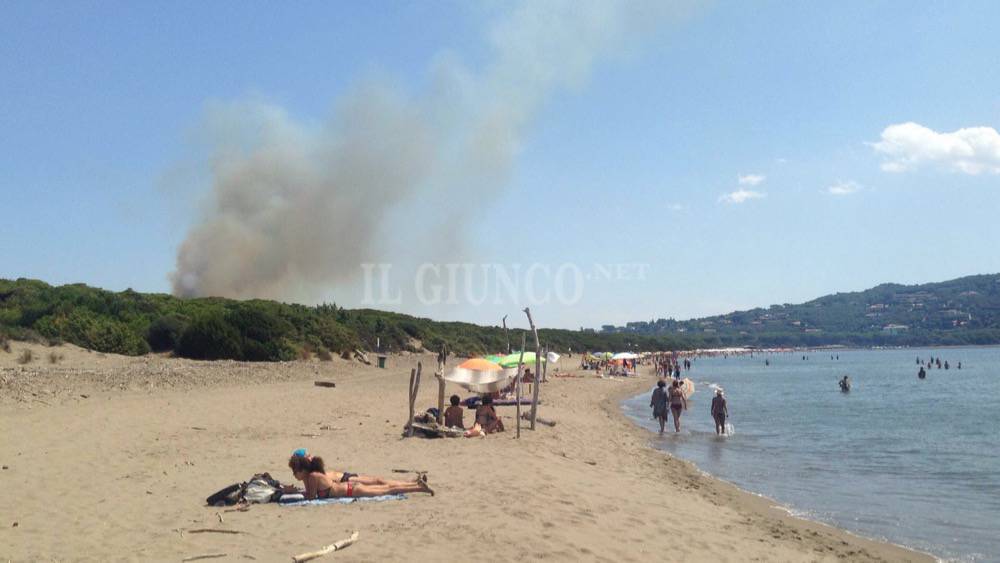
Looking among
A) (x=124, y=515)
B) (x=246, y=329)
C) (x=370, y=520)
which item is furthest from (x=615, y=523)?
(x=246, y=329)

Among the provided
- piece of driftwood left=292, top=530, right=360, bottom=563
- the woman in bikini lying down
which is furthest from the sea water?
piece of driftwood left=292, top=530, right=360, bottom=563

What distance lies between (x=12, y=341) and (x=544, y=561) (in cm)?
2455

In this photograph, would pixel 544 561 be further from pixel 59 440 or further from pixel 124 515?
pixel 59 440

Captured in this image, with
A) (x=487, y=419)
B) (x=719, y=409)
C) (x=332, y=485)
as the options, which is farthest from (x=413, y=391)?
(x=719, y=409)

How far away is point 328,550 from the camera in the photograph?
5.62m

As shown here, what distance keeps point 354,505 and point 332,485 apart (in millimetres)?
399

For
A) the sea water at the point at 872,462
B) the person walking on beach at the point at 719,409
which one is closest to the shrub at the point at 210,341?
the sea water at the point at 872,462

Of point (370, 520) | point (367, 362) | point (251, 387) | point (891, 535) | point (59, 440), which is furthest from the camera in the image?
point (367, 362)

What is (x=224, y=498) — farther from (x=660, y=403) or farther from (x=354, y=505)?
(x=660, y=403)

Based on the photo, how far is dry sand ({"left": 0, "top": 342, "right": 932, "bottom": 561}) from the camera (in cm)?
609

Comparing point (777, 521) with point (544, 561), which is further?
point (777, 521)

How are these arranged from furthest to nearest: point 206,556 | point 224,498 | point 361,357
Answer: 1. point 361,357
2. point 224,498
3. point 206,556

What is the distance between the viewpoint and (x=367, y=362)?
39625mm

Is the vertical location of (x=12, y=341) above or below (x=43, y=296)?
below
